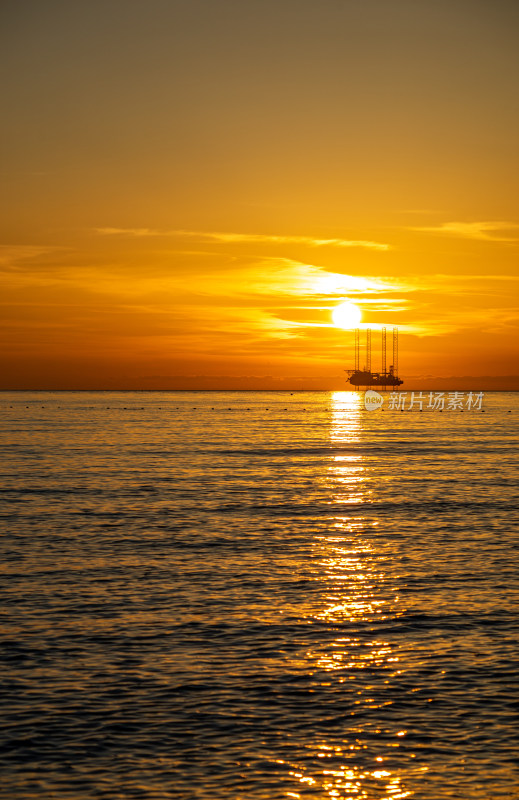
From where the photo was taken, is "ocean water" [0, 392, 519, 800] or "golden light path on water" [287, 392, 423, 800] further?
"ocean water" [0, 392, 519, 800]

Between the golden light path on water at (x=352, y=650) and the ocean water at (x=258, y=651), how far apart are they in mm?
57

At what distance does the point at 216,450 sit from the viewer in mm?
89312

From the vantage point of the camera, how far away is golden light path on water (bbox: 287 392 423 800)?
12.3 metres

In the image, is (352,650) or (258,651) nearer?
(258,651)

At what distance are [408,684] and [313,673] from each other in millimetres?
1927

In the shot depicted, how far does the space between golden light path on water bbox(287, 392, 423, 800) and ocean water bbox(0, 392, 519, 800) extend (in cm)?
6

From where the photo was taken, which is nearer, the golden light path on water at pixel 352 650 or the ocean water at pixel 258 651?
the golden light path on water at pixel 352 650

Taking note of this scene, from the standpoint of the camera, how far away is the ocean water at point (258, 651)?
1275cm

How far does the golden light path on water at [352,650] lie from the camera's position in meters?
12.3

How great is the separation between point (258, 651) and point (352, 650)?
2.12 meters

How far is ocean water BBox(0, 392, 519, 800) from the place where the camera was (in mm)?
12750

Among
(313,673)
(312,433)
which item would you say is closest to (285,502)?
(313,673)

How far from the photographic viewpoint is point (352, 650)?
1898 cm

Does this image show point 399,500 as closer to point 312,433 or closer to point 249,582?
point 249,582
